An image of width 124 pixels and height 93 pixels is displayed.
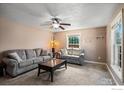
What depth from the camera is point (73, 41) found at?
572 cm

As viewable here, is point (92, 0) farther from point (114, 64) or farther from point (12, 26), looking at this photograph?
point (12, 26)

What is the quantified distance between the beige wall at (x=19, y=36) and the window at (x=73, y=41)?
65.2 inches

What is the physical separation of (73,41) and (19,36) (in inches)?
127

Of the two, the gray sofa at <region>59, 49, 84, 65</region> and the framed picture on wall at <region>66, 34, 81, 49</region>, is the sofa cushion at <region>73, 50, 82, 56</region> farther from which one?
the framed picture on wall at <region>66, 34, 81, 49</region>

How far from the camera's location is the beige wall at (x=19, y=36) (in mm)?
3441

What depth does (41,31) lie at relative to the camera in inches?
213

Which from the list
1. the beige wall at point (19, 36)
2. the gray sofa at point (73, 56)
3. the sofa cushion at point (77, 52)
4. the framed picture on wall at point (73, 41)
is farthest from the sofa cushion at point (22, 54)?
the framed picture on wall at point (73, 41)

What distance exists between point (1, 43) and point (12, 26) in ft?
2.84

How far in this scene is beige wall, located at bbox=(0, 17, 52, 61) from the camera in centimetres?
344

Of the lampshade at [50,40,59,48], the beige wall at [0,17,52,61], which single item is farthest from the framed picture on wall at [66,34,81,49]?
the beige wall at [0,17,52,61]

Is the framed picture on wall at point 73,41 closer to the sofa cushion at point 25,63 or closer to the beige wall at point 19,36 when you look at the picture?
the beige wall at point 19,36

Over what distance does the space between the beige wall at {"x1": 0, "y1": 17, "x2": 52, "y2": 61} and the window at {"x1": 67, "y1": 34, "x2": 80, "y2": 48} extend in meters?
1.66
